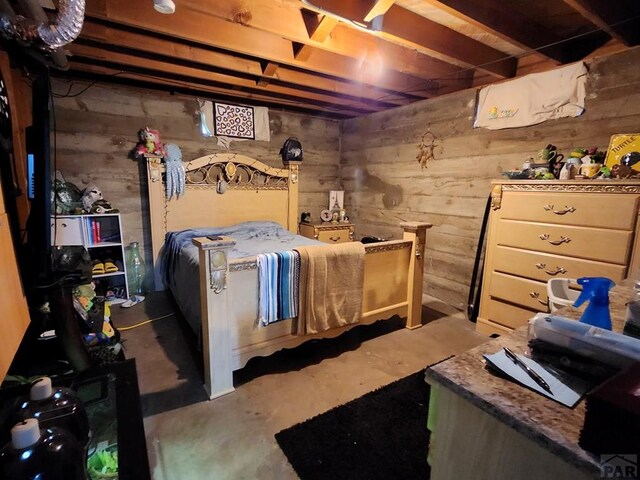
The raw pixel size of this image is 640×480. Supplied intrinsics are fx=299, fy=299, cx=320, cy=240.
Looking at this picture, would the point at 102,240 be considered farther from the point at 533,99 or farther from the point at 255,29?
the point at 533,99

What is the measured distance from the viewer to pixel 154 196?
338cm

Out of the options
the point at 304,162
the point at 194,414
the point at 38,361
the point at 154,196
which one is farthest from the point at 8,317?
the point at 304,162

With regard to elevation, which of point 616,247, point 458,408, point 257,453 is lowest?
point 257,453

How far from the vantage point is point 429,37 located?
84.1 inches

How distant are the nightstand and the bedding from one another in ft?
1.86

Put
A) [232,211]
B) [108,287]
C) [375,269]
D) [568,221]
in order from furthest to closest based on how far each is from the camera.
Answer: [232,211], [108,287], [375,269], [568,221]

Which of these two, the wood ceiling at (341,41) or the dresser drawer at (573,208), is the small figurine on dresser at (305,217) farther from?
the dresser drawer at (573,208)

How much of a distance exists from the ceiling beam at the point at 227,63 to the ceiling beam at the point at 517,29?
1147 millimetres

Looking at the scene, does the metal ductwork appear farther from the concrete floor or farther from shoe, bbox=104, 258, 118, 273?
shoe, bbox=104, 258, 118, 273

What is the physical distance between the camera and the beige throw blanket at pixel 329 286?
82.1 inches

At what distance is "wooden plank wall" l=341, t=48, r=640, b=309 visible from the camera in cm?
222

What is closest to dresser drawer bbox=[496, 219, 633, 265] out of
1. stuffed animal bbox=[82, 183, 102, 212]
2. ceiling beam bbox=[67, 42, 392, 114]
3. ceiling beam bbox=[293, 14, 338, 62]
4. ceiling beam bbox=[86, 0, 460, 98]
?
ceiling beam bbox=[86, 0, 460, 98]

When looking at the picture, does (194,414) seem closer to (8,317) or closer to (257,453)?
(257,453)

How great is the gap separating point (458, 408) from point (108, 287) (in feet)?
12.3
